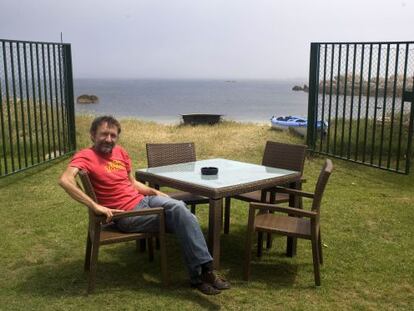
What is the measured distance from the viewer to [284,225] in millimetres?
3764

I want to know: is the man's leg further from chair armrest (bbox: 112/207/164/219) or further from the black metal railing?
the black metal railing

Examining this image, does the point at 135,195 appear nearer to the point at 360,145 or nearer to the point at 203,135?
the point at 360,145

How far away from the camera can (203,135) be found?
10875mm

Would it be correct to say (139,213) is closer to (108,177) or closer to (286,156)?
(108,177)

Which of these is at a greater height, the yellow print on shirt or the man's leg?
the yellow print on shirt

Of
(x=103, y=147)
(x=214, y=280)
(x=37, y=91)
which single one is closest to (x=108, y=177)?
(x=103, y=147)

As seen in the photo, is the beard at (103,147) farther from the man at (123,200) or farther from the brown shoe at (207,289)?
the brown shoe at (207,289)

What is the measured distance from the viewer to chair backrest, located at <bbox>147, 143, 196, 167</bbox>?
4777mm

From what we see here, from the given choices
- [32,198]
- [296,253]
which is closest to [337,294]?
[296,253]

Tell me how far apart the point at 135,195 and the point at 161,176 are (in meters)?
0.34

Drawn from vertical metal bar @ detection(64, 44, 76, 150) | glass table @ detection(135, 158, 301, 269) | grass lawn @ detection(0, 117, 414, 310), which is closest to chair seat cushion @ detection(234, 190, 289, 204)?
glass table @ detection(135, 158, 301, 269)

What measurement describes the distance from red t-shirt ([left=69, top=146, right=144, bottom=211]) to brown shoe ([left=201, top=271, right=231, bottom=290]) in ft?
2.45

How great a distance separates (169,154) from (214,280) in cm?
175

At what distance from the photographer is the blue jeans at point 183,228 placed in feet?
11.1
